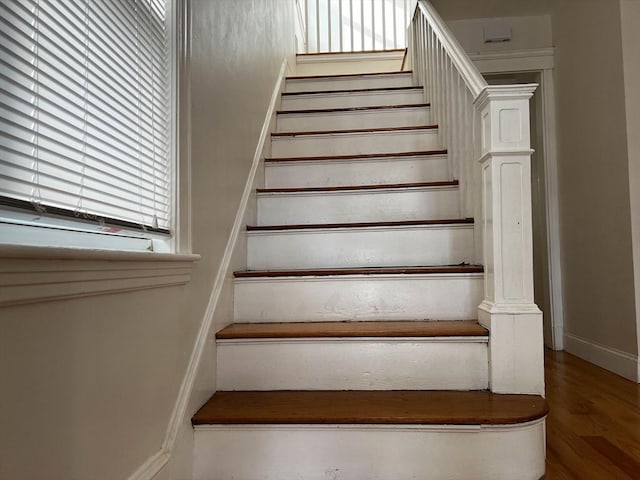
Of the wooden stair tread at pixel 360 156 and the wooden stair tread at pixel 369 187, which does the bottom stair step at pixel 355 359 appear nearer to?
the wooden stair tread at pixel 369 187

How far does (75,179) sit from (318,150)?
1.84 meters

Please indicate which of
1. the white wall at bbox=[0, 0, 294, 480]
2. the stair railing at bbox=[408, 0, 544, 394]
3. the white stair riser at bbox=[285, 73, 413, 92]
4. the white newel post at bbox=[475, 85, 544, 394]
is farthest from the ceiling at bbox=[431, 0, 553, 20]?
the white newel post at bbox=[475, 85, 544, 394]

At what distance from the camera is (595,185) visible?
2.62 meters

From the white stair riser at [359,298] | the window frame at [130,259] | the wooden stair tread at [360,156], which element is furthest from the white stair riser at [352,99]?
the window frame at [130,259]

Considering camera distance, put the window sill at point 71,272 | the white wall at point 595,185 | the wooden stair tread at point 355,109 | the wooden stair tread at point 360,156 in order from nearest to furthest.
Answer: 1. the window sill at point 71,272
2. the wooden stair tread at point 360,156
3. the white wall at point 595,185
4. the wooden stair tread at point 355,109

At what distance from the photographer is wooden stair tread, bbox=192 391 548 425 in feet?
3.77

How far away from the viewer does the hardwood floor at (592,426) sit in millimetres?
1257

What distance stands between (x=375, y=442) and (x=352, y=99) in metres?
2.30

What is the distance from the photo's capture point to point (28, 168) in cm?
64

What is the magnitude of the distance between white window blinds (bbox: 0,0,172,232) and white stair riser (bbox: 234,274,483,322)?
64 centimetres

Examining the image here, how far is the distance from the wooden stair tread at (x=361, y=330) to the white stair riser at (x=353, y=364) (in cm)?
2

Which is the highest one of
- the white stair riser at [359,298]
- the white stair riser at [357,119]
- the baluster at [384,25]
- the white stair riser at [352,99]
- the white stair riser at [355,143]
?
the baluster at [384,25]

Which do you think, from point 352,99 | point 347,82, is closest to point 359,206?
point 352,99

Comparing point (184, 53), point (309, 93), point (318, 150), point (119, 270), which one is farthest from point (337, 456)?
point (309, 93)
